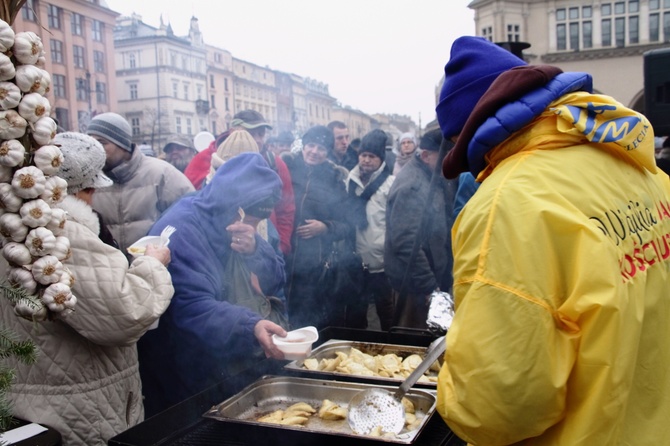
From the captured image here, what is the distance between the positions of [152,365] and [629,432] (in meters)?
2.26

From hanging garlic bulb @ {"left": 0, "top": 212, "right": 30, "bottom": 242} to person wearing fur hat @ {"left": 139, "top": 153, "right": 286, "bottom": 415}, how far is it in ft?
3.68

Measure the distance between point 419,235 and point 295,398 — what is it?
220 cm

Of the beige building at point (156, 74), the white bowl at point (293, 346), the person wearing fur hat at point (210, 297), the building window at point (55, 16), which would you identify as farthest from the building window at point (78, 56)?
the beige building at point (156, 74)

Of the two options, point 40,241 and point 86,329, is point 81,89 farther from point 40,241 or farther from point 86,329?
point 40,241

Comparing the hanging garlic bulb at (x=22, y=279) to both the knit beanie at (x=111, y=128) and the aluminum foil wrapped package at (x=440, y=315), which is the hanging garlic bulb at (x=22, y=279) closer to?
the aluminum foil wrapped package at (x=440, y=315)

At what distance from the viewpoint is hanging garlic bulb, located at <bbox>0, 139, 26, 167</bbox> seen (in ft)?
4.92

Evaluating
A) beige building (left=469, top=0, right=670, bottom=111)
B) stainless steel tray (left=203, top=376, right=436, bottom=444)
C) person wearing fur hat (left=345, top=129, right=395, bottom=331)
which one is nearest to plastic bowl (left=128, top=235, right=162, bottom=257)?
stainless steel tray (left=203, top=376, right=436, bottom=444)

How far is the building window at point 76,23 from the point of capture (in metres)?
7.05

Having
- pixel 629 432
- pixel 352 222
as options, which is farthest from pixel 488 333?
pixel 352 222

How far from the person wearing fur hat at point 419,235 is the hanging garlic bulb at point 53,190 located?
3.20 m

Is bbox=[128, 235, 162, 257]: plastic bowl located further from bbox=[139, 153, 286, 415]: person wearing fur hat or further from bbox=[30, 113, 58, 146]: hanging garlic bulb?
bbox=[30, 113, 58, 146]: hanging garlic bulb

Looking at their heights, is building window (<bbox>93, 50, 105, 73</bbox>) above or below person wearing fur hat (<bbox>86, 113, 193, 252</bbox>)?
above

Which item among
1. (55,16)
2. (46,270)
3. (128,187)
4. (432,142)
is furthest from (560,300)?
(55,16)

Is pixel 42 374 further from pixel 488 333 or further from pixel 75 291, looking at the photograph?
pixel 488 333
